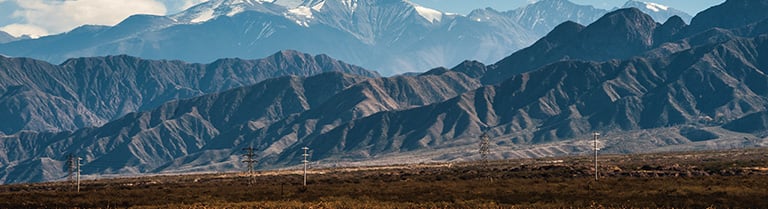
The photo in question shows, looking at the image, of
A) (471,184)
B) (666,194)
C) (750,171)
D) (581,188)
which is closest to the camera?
(666,194)

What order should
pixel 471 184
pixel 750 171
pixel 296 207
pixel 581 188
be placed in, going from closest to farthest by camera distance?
1. pixel 296 207
2. pixel 581 188
3. pixel 471 184
4. pixel 750 171

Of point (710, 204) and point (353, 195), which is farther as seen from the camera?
point (353, 195)

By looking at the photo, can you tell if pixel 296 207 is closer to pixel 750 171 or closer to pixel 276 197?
pixel 276 197

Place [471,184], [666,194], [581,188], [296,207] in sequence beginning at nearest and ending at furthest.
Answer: [296,207]
[666,194]
[581,188]
[471,184]

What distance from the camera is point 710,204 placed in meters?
81.2

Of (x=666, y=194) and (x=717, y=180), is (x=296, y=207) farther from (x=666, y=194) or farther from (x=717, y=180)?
(x=717, y=180)

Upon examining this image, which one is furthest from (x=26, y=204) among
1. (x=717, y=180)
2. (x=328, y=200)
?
(x=717, y=180)

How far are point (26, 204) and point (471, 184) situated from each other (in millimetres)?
40678

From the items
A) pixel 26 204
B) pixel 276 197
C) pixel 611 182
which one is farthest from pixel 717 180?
pixel 26 204

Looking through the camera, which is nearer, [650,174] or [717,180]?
[717,180]

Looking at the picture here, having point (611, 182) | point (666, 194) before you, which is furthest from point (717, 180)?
point (666, 194)

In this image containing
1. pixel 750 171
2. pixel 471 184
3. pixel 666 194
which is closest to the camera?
pixel 666 194

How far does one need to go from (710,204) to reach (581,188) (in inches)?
653

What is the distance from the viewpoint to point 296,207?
79500 mm
